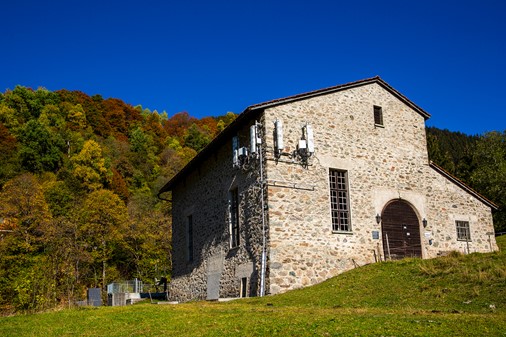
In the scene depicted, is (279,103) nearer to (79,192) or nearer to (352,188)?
(352,188)

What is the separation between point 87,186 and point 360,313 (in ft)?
144

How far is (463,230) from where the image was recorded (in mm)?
22406

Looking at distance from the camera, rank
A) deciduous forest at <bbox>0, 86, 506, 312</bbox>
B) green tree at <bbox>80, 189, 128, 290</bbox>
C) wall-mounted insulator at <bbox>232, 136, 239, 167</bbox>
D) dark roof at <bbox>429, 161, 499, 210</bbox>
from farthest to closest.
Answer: green tree at <bbox>80, 189, 128, 290</bbox>
deciduous forest at <bbox>0, 86, 506, 312</bbox>
dark roof at <bbox>429, 161, 499, 210</bbox>
wall-mounted insulator at <bbox>232, 136, 239, 167</bbox>

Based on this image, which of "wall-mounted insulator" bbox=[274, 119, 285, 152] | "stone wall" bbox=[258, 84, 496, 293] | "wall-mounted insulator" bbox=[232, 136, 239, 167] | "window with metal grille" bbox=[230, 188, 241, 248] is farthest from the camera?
"window with metal grille" bbox=[230, 188, 241, 248]

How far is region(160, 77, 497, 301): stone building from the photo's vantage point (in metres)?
17.7

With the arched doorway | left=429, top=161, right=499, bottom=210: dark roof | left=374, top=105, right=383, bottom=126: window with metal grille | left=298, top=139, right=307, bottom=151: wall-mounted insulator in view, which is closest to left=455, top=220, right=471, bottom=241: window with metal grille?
left=429, top=161, right=499, bottom=210: dark roof

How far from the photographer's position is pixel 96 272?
41.8 metres

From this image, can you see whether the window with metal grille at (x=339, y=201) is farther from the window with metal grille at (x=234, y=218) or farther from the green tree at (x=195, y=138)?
the green tree at (x=195, y=138)

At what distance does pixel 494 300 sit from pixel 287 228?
7591mm

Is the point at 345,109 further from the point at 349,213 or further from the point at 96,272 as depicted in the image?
the point at 96,272

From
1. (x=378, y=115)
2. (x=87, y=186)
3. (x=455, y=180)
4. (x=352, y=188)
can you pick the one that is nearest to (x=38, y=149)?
(x=87, y=186)

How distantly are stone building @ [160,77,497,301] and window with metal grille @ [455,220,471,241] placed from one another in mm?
53

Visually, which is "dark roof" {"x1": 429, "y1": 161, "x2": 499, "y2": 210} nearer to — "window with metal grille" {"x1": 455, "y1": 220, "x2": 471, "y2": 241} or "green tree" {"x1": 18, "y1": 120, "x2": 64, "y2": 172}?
"window with metal grille" {"x1": 455, "y1": 220, "x2": 471, "y2": 241}

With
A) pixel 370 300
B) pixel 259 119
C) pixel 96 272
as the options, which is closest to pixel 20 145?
pixel 96 272
